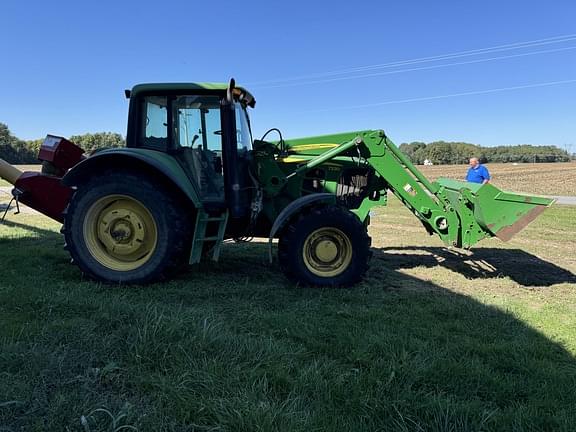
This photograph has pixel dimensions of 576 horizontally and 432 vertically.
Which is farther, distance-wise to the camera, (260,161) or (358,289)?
(260,161)

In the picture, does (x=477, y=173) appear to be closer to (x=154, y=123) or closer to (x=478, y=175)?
(x=478, y=175)

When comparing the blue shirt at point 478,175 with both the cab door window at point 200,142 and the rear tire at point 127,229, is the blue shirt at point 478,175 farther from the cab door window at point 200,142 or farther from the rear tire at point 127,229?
the rear tire at point 127,229

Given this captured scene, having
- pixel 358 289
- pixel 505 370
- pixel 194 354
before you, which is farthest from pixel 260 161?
pixel 505 370

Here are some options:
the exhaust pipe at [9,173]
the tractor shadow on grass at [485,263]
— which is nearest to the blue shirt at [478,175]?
the tractor shadow on grass at [485,263]

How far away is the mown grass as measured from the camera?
7.75ft

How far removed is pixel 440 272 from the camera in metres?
6.07

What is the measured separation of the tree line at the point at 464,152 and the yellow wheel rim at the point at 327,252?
82.4 metres

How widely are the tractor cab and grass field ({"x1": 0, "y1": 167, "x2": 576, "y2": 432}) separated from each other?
1.06 m

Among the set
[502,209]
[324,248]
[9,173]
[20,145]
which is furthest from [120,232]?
[20,145]

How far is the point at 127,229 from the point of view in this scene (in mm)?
5078

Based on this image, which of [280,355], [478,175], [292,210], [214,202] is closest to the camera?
[280,355]

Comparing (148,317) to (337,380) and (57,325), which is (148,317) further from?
(337,380)

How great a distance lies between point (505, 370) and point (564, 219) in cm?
1054

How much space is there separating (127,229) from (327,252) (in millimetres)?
2178
